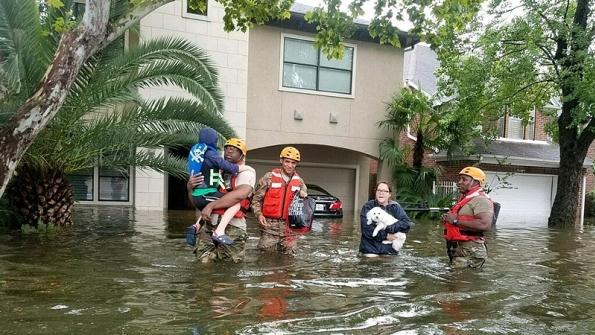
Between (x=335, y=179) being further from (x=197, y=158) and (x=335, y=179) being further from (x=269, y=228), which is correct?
(x=197, y=158)

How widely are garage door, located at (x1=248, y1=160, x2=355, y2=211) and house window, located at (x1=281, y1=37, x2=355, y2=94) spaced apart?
4060 mm

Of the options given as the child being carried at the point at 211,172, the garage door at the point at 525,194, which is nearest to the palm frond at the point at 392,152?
the garage door at the point at 525,194

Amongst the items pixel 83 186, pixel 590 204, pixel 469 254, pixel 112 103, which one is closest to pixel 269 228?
pixel 469 254

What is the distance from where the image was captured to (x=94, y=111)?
10.6 metres

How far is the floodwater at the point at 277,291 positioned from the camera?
472 cm

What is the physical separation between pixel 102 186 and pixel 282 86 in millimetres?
6203

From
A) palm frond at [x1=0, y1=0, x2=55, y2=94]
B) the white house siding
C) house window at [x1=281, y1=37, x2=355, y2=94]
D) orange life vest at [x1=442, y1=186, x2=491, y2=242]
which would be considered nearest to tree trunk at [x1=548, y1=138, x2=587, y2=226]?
house window at [x1=281, y1=37, x2=355, y2=94]

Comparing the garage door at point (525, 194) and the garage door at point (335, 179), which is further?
the garage door at point (525, 194)

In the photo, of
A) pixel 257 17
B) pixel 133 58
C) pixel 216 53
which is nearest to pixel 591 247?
pixel 257 17

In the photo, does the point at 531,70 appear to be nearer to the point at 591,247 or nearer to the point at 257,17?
the point at 591,247

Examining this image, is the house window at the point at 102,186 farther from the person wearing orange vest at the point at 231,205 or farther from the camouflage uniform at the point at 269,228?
the person wearing orange vest at the point at 231,205

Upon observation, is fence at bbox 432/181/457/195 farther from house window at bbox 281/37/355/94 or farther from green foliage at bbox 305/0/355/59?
green foliage at bbox 305/0/355/59

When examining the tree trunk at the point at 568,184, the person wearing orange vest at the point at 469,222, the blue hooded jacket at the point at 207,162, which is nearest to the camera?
the blue hooded jacket at the point at 207,162

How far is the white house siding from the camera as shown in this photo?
53.5 feet
